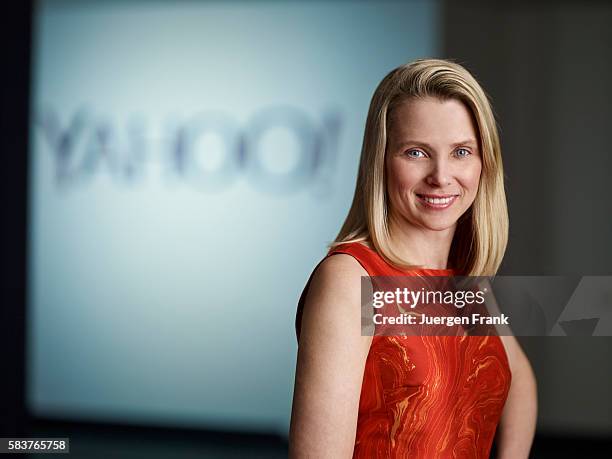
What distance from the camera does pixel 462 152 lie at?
122 centimetres

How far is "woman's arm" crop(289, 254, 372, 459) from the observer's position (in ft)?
3.66

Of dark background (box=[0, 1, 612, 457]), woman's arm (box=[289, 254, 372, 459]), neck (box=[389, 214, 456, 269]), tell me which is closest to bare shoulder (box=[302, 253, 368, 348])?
woman's arm (box=[289, 254, 372, 459])

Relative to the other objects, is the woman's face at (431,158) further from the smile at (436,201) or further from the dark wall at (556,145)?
the dark wall at (556,145)

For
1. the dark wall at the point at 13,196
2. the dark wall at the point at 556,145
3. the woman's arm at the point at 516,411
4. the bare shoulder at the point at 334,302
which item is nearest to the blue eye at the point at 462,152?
the bare shoulder at the point at 334,302

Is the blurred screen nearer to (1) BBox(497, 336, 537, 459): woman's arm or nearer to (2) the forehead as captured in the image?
(1) BBox(497, 336, 537, 459): woman's arm

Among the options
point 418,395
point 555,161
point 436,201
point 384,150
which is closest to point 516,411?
point 418,395

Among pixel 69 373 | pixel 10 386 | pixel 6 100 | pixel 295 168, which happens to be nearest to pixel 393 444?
pixel 10 386

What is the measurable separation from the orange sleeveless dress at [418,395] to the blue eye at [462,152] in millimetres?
202

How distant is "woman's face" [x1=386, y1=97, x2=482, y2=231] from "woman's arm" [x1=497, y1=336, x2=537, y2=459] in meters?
0.31

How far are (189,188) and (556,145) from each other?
2.35 meters

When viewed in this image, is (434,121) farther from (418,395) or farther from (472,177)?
(418,395)

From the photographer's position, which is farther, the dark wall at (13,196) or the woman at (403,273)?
the dark wall at (13,196)

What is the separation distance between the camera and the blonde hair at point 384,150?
1.19 meters

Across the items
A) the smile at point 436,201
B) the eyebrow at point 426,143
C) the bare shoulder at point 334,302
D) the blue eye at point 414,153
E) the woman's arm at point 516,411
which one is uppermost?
the eyebrow at point 426,143
